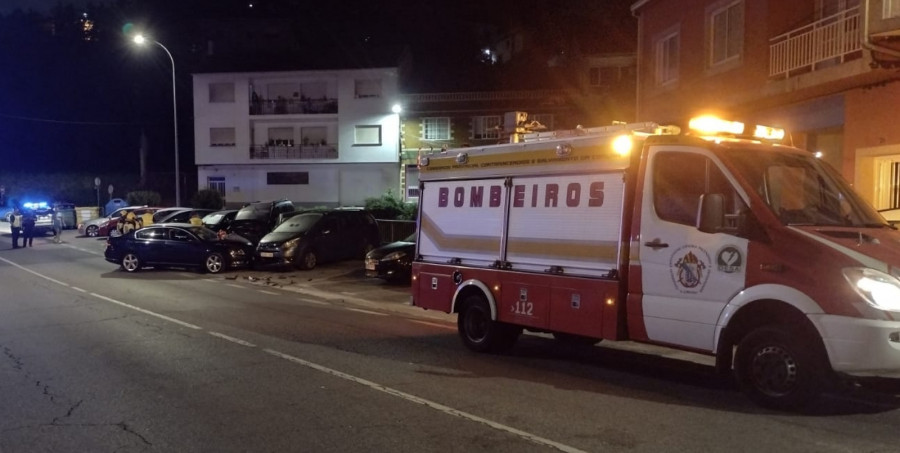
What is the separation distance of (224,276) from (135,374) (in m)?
12.0

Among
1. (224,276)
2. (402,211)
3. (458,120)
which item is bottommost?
(224,276)

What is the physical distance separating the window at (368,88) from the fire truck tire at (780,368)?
41.4m

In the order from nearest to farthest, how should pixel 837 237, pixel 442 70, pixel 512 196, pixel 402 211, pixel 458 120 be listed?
pixel 837 237, pixel 512 196, pixel 402 211, pixel 458 120, pixel 442 70

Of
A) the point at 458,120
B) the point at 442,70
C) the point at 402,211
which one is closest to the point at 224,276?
the point at 402,211

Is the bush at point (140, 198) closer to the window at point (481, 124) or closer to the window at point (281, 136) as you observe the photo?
the window at point (281, 136)

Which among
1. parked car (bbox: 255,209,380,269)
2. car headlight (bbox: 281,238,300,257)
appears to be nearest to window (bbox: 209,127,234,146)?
parked car (bbox: 255,209,380,269)

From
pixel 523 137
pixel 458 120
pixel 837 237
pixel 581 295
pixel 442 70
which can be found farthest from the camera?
pixel 442 70

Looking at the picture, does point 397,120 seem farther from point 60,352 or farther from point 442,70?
point 60,352

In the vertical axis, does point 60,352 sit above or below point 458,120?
below

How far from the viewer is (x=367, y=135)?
4650 cm

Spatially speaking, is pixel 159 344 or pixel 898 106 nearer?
pixel 159 344

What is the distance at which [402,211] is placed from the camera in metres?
27.7

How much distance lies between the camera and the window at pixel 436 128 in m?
43.6

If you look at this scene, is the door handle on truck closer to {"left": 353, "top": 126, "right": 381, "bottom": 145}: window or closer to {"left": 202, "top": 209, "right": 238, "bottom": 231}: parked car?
{"left": 202, "top": 209, "right": 238, "bottom": 231}: parked car
